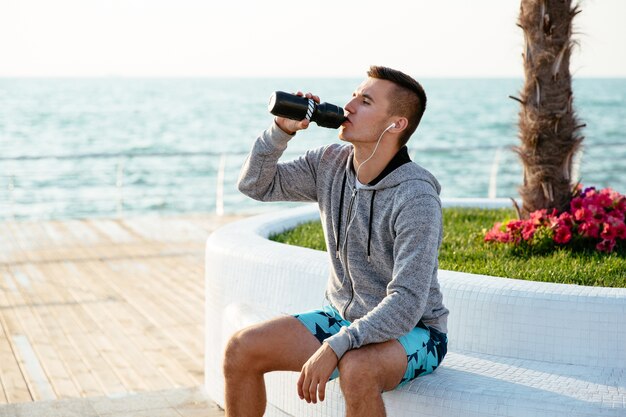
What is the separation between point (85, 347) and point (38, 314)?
0.89 m

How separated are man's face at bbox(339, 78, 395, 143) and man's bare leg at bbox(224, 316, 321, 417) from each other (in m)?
0.69

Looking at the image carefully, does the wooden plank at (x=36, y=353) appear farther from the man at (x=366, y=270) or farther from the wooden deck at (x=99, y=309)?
the man at (x=366, y=270)

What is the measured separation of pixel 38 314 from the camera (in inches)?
236

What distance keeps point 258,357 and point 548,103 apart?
8.73 feet

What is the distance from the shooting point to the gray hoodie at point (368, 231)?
9.47ft

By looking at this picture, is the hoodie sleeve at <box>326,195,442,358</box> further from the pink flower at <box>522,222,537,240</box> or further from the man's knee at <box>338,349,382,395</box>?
the pink flower at <box>522,222,537,240</box>

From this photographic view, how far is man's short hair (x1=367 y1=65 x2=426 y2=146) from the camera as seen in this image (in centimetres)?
317

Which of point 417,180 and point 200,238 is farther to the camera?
point 200,238

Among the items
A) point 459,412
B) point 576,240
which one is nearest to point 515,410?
point 459,412

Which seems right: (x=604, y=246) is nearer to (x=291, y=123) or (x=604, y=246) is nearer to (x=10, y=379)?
(x=291, y=123)

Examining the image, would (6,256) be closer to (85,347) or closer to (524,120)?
(85,347)

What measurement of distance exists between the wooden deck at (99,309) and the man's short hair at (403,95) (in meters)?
2.10

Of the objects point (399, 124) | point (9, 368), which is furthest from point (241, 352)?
point (9, 368)

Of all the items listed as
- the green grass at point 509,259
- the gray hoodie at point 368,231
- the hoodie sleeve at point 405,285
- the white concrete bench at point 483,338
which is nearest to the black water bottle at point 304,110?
the gray hoodie at point 368,231
